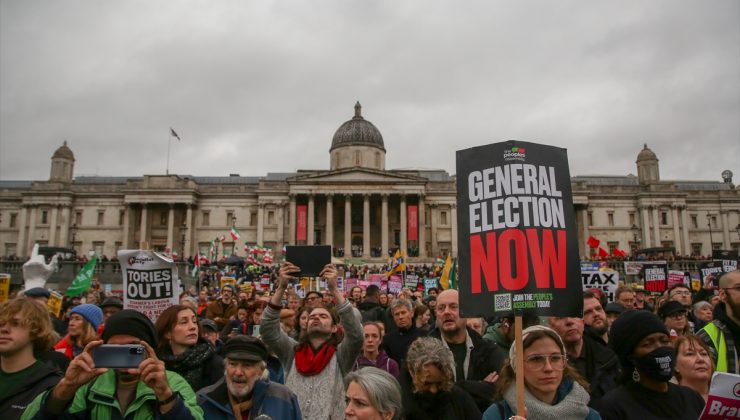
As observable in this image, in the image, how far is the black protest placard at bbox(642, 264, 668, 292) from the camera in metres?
14.9

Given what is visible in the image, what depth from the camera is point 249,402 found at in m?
4.15

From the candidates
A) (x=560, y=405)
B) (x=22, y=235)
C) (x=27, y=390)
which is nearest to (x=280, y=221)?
(x=22, y=235)

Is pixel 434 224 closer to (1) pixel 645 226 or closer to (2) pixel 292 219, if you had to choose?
(2) pixel 292 219

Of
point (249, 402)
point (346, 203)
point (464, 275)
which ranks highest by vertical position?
point (346, 203)

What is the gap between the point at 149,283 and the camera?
8180 mm

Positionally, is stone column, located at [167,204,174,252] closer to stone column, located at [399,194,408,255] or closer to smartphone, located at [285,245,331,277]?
stone column, located at [399,194,408,255]

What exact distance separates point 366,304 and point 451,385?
22.5ft

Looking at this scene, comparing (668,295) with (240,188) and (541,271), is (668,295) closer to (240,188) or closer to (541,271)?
(541,271)

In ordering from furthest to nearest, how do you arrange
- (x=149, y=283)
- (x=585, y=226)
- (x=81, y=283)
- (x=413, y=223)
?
1. (x=585, y=226)
2. (x=413, y=223)
3. (x=81, y=283)
4. (x=149, y=283)

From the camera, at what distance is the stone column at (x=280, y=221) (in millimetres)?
58800

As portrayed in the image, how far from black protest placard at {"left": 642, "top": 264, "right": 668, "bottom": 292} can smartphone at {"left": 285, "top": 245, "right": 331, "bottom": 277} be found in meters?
12.0

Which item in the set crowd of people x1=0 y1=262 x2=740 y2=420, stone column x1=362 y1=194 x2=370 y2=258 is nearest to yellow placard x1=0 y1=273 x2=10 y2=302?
crowd of people x1=0 y1=262 x2=740 y2=420

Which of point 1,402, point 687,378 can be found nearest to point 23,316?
point 1,402

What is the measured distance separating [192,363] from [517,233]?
3059 mm
